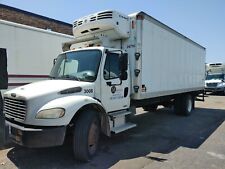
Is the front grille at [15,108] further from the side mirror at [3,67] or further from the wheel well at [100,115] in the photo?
the wheel well at [100,115]

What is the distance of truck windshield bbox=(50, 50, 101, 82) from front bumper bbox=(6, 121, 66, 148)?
152 cm

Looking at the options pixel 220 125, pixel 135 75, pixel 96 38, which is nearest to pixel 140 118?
pixel 220 125

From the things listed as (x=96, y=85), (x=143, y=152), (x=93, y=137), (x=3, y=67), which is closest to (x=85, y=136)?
(x=93, y=137)

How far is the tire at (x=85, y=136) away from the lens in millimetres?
5177

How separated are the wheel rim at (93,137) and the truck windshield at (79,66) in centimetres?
103

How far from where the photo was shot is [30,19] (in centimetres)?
1850

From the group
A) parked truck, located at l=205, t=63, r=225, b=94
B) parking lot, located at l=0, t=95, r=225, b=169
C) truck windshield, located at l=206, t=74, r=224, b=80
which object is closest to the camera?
parking lot, located at l=0, t=95, r=225, b=169

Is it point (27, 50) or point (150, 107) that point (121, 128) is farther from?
point (150, 107)

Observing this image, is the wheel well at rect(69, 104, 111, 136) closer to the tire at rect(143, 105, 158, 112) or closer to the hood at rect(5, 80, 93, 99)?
the hood at rect(5, 80, 93, 99)

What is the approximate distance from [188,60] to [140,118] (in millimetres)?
3464

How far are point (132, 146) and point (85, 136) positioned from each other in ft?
5.83

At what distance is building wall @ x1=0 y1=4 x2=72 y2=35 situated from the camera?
55.2ft

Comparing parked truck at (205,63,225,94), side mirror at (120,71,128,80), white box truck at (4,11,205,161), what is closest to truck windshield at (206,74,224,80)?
parked truck at (205,63,225,94)

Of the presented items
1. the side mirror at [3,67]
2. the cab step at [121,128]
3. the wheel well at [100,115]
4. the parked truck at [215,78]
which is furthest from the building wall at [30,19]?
the parked truck at [215,78]
